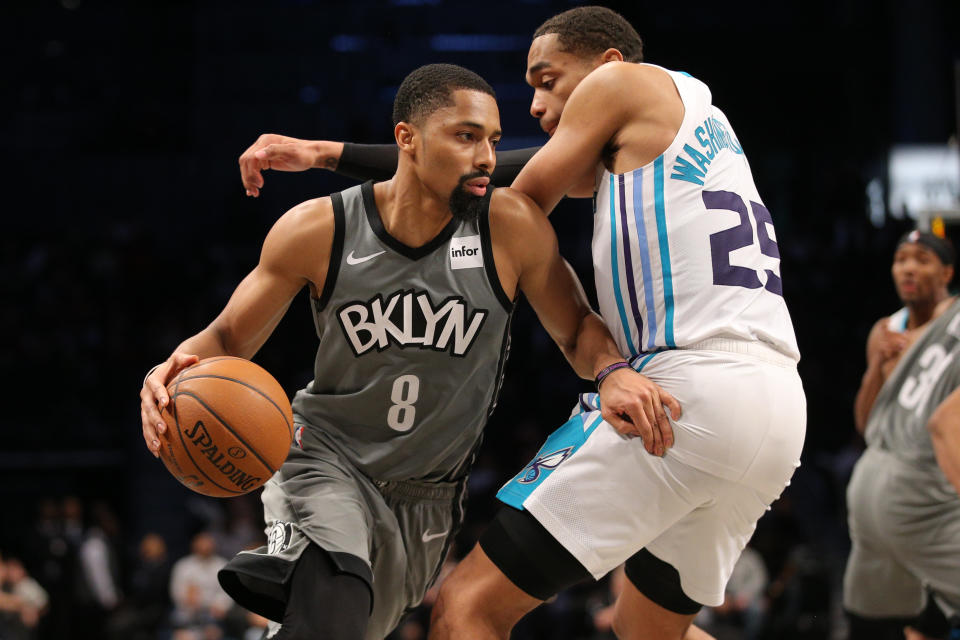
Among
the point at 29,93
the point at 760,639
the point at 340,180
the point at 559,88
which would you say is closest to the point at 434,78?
the point at 559,88

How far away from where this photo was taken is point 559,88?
348 cm

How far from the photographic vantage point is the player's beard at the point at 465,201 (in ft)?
10.8

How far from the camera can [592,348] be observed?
10.7ft

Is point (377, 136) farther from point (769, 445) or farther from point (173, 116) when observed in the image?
point (769, 445)

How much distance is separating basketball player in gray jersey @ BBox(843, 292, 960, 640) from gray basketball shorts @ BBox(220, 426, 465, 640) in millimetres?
2375

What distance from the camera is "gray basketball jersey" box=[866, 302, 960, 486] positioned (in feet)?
16.0

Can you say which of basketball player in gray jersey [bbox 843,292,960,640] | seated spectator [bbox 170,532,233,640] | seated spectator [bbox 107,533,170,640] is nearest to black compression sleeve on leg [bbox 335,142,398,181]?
basketball player in gray jersey [bbox 843,292,960,640]

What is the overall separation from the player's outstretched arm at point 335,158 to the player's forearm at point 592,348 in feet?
2.47

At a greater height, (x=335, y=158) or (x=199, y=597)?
(x=335, y=158)

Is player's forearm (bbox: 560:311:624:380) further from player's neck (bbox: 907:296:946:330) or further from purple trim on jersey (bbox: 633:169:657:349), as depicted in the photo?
player's neck (bbox: 907:296:946:330)

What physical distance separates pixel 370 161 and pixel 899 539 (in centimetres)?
306

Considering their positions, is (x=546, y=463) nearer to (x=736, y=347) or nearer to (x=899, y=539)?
(x=736, y=347)

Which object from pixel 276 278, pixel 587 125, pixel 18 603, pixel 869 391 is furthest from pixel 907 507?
pixel 18 603

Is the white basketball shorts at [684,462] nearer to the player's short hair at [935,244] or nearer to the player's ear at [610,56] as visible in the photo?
the player's ear at [610,56]
